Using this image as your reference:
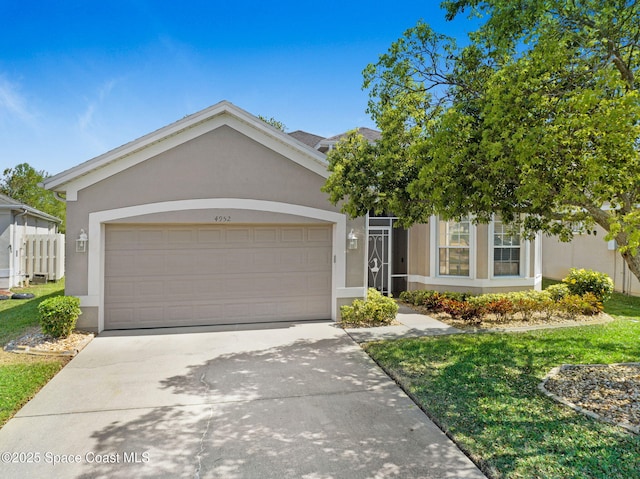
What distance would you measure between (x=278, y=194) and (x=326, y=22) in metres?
6.12

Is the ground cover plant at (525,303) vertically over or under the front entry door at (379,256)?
under

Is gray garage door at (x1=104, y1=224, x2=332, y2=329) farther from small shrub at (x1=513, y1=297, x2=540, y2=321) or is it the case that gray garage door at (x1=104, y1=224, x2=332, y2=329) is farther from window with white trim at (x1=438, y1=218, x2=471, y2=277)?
small shrub at (x1=513, y1=297, x2=540, y2=321)

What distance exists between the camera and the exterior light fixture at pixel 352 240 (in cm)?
966

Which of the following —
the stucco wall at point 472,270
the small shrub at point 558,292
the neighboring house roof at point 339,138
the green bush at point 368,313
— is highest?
the neighboring house roof at point 339,138

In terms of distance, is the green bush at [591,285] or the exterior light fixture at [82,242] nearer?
the exterior light fixture at [82,242]

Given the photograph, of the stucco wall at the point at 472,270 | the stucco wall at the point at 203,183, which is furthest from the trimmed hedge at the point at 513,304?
the stucco wall at the point at 203,183

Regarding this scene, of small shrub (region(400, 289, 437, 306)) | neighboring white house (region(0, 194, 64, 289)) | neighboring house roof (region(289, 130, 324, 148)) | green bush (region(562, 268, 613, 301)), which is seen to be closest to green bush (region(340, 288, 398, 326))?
small shrub (region(400, 289, 437, 306))

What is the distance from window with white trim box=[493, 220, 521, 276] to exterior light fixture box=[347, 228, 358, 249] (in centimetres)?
506

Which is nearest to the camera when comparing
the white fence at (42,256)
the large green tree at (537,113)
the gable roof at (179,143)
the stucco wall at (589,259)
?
the large green tree at (537,113)

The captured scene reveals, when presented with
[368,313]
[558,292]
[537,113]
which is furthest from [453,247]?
[537,113]

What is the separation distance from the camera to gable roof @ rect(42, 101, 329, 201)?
8.34 metres

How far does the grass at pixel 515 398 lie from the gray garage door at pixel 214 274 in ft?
9.12

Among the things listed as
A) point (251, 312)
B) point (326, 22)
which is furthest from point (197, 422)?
point (326, 22)

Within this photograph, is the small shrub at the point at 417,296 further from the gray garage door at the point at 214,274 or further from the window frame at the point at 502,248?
the gray garage door at the point at 214,274
